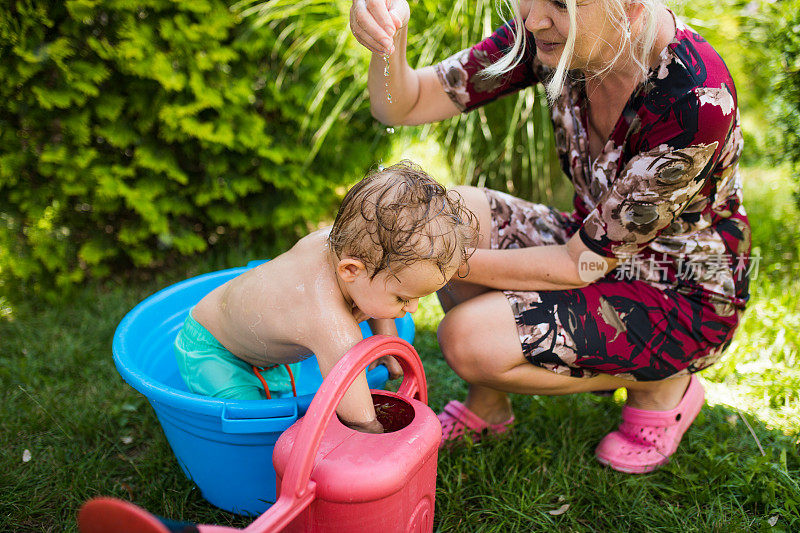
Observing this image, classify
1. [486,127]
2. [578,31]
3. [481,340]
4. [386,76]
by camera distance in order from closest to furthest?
1. [578,31]
2. [481,340]
3. [386,76]
4. [486,127]

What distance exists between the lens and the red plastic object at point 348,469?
3.36ft

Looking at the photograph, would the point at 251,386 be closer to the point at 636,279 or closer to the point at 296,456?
the point at 296,456

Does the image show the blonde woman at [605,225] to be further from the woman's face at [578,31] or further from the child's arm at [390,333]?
the child's arm at [390,333]

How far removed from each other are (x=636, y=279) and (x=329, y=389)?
3.24 feet

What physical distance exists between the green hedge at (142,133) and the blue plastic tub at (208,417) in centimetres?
94

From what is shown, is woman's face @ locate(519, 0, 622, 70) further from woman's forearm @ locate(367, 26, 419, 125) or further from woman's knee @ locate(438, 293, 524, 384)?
woman's knee @ locate(438, 293, 524, 384)

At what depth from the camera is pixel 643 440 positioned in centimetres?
175

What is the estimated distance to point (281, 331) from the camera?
1.36m

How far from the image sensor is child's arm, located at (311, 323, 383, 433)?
1.21m

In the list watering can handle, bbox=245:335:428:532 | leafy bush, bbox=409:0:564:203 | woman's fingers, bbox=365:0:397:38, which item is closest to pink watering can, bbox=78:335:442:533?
watering can handle, bbox=245:335:428:532

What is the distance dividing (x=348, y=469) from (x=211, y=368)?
2.09 ft

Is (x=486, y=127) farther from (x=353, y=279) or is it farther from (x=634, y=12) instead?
(x=353, y=279)

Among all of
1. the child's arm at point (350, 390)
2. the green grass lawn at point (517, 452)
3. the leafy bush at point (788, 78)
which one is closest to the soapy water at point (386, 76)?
the child's arm at point (350, 390)

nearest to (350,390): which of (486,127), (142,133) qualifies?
(142,133)
